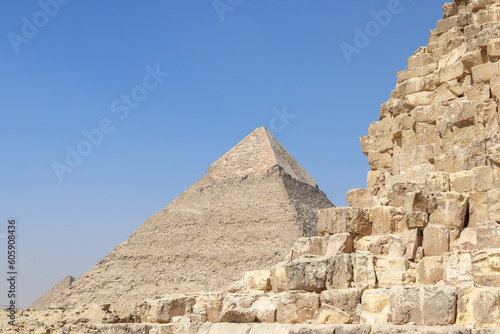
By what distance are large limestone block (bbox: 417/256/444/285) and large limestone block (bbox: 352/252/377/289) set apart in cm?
37

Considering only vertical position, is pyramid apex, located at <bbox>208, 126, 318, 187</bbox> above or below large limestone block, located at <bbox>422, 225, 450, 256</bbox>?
above

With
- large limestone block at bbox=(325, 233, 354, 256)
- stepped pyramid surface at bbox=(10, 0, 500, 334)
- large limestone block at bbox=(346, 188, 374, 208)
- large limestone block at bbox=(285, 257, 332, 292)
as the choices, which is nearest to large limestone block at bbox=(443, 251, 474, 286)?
stepped pyramid surface at bbox=(10, 0, 500, 334)

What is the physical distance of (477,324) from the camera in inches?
215

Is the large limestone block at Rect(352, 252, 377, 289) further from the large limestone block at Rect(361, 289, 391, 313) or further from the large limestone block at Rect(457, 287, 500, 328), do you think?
the large limestone block at Rect(457, 287, 500, 328)

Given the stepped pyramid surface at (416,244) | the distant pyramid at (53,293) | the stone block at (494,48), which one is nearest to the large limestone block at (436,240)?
the stepped pyramid surface at (416,244)

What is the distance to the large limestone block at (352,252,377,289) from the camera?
6414 millimetres

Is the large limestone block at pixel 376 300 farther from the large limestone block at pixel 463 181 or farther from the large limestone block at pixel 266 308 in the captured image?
the large limestone block at pixel 463 181

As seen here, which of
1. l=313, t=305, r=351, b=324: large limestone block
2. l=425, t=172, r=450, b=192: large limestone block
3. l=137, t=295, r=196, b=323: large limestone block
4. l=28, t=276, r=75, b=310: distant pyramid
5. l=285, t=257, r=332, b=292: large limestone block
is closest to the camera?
l=313, t=305, r=351, b=324: large limestone block

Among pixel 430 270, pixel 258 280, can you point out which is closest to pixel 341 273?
pixel 430 270

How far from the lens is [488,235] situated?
656cm

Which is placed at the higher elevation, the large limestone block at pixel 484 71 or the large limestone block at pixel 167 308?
the large limestone block at pixel 484 71

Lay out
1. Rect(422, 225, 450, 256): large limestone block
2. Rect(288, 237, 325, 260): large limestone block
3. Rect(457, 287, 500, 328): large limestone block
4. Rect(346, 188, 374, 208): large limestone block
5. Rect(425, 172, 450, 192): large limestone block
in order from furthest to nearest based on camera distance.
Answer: Rect(346, 188, 374, 208): large limestone block < Rect(288, 237, 325, 260): large limestone block < Rect(425, 172, 450, 192): large limestone block < Rect(422, 225, 450, 256): large limestone block < Rect(457, 287, 500, 328): large limestone block

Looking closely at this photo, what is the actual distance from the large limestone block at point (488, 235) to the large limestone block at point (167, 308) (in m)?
2.63

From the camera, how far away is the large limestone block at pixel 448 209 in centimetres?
693
